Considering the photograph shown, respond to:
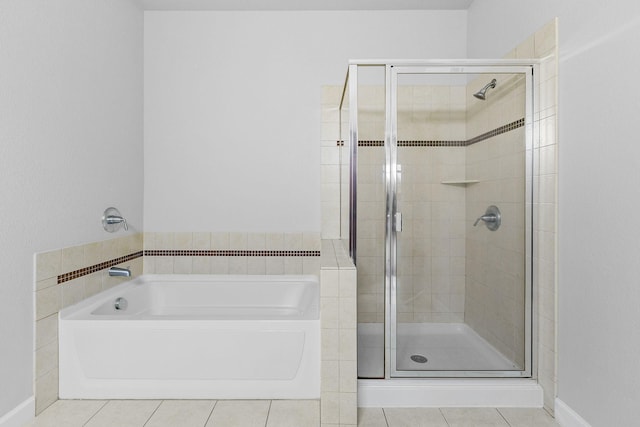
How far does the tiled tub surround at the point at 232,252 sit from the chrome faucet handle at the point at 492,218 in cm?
135

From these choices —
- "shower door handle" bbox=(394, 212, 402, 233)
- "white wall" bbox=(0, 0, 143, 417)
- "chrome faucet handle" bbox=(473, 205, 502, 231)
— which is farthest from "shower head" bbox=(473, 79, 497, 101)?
"white wall" bbox=(0, 0, 143, 417)

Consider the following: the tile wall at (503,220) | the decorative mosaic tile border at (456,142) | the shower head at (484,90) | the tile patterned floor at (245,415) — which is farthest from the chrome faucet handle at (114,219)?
the shower head at (484,90)

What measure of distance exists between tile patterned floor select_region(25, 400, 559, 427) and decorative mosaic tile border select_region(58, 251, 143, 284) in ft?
2.09

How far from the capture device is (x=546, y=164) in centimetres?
202

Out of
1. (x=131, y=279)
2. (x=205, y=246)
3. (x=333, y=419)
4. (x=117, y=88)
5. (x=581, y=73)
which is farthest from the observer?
(x=205, y=246)

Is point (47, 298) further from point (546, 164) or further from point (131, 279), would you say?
point (546, 164)

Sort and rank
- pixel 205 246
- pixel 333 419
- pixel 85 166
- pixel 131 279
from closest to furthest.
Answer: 1. pixel 333 419
2. pixel 85 166
3. pixel 131 279
4. pixel 205 246

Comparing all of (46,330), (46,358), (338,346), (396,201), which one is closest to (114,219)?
(46,330)

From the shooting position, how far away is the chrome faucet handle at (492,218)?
215 cm

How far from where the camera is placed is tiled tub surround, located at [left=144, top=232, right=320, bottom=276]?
315cm

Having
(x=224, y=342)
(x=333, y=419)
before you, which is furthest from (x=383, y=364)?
(x=224, y=342)

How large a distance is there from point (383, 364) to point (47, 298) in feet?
5.75

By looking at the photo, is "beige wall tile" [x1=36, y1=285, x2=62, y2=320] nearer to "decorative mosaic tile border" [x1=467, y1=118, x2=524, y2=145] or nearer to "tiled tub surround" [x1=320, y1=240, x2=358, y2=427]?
"tiled tub surround" [x1=320, y1=240, x2=358, y2=427]

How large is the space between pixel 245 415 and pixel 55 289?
1.18 m
